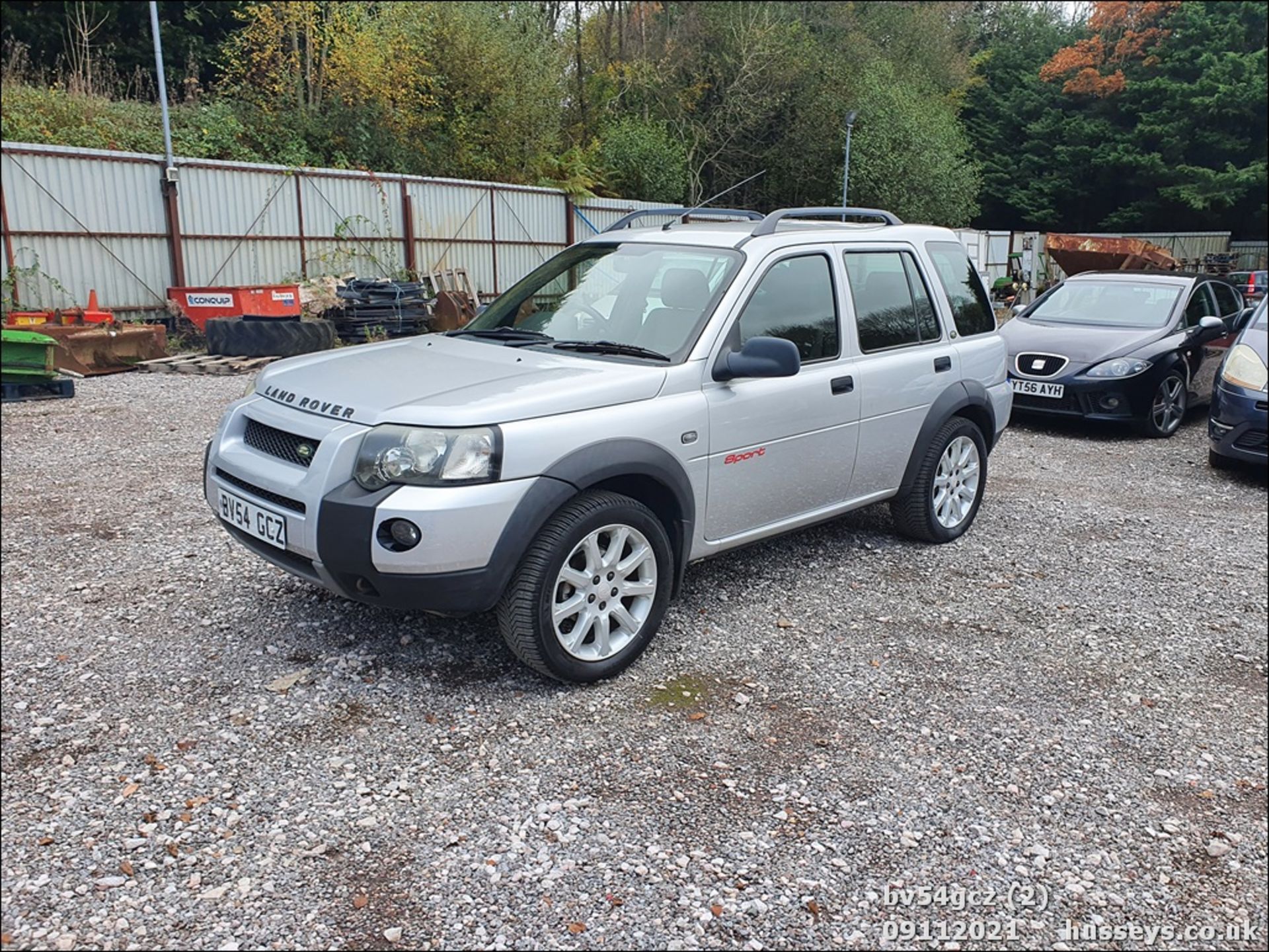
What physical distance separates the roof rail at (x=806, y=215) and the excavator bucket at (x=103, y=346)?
8.75 m

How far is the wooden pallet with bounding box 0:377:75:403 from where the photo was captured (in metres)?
8.89

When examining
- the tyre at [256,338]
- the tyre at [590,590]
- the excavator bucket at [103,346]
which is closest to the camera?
the tyre at [590,590]

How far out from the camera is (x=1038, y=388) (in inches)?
366

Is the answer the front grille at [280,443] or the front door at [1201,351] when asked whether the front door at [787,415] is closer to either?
the front grille at [280,443]

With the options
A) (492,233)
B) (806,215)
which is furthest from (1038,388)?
(492,233)

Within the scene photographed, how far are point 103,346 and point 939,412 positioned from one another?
9895 millimetres

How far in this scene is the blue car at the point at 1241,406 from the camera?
727cm

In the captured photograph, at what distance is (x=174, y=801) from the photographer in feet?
9.63

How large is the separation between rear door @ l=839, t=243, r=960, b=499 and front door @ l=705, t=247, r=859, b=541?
0.41 ft

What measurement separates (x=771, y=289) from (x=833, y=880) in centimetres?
268

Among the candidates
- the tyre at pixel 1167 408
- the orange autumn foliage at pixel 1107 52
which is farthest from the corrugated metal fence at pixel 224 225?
the orange autumn foliage at pixel 1107 52

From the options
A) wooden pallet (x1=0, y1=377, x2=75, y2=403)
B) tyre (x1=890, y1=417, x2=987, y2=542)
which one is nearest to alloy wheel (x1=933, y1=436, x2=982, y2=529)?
tyre (x1=890, y1=417, x2=987, y2=542)

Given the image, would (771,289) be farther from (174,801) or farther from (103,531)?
(103,531)

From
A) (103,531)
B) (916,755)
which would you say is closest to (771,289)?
(916,755)
